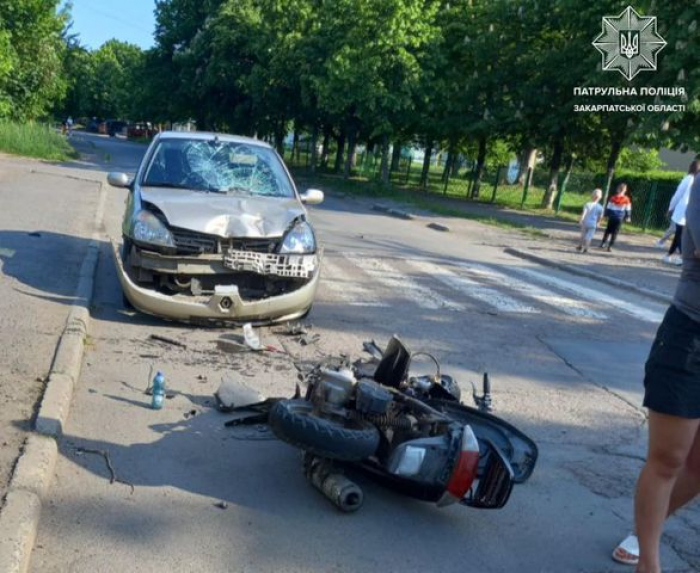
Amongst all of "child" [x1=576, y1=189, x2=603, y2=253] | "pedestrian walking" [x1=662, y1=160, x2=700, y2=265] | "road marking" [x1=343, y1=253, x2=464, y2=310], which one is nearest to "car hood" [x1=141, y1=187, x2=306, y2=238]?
"road marking" [x1=343, y1=253, x2=464, y2=310]

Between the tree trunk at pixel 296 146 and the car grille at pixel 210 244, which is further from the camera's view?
the tree trunk at pixel 296 146

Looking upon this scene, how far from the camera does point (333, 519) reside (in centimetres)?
393

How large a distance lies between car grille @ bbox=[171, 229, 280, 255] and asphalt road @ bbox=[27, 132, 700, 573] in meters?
0.79

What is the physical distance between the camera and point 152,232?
23.5 ft

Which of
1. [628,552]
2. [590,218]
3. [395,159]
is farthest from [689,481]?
[395,159]

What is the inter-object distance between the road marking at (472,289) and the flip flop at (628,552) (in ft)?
20.3

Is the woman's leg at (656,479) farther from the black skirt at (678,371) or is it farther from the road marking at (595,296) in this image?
the road marking at (595,296)

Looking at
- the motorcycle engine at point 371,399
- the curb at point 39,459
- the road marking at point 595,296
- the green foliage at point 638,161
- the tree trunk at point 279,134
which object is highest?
the green foliage at point 638,161

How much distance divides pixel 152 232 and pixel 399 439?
395 centimetres

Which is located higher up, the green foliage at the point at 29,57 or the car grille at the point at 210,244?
the green foliage at the point at 29,57

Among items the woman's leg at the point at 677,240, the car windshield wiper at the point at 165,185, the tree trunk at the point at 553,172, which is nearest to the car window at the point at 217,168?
the car windshield wiper at the point at 165,185

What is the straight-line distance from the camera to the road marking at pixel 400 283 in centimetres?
992

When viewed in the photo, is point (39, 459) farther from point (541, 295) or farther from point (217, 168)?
point (541, 295)

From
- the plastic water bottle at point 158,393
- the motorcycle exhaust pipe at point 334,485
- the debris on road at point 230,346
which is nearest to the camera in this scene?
the motorcycle exhaust pipe at point 334,485
